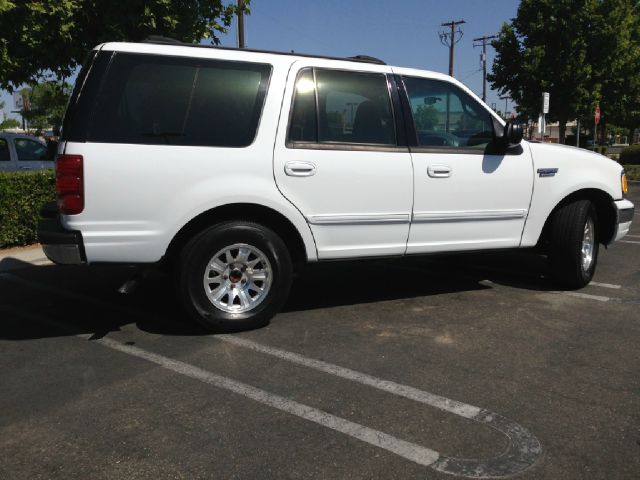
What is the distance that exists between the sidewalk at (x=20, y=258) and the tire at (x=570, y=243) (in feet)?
18.7

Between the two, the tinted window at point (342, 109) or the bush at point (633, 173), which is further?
the bush at point (633, 173)

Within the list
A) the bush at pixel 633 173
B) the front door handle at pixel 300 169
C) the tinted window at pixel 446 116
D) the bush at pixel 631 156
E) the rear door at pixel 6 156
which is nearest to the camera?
the front door handle at pixel 300 169

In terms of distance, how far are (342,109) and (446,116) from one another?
0.99m

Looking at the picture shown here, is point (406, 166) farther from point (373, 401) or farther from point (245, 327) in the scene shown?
point (373, 401)

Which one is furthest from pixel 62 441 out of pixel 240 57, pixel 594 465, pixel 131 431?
pixel 240 57

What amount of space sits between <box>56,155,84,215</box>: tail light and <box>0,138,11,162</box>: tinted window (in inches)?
361

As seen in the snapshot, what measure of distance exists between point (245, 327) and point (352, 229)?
110 centimetres

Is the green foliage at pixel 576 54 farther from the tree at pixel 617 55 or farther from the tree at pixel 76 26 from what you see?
the tree at pixel 76 26

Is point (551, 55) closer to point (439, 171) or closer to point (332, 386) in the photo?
point (439, 171)

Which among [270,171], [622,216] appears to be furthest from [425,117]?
[622,216]

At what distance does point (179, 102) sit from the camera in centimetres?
413

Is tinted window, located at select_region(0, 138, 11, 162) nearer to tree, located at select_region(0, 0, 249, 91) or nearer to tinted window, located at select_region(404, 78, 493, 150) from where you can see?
tree, located at select_region(0, 0, 249, 91)

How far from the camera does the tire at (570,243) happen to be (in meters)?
5.44

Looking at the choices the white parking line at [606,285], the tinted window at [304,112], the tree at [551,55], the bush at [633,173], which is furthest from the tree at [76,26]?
the tree at [551,55]
